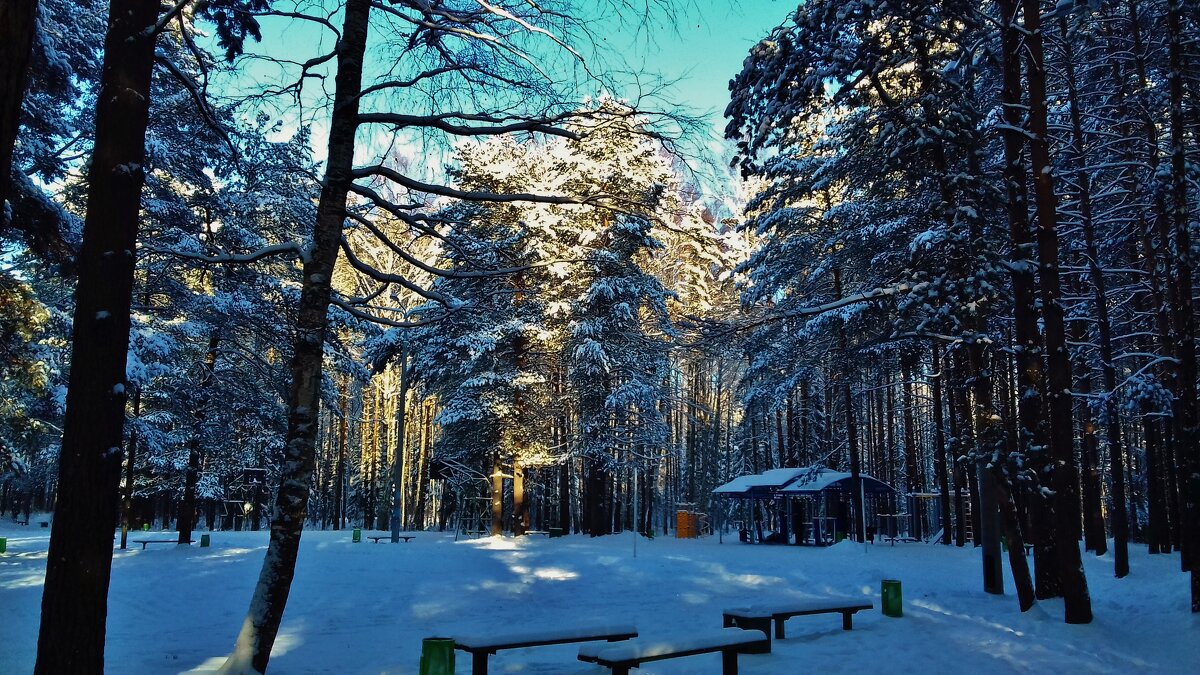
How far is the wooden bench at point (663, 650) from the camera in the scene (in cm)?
637

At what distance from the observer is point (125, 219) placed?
5.54 meters

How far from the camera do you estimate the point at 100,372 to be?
17.4ft

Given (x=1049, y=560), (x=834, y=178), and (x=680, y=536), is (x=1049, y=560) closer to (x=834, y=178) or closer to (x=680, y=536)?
(x=834, y=178)

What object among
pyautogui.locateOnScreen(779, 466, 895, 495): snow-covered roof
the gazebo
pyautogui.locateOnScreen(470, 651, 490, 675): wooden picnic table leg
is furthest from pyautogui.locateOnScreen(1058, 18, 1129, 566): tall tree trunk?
pyautogui.locateOnScreen(470, 651, 490, 675): wooden picnic table leg

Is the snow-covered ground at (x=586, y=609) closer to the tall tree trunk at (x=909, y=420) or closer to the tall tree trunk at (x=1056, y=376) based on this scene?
the tall tree trunk at (x=1056, y=376)

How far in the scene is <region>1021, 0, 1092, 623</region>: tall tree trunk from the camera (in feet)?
32.0

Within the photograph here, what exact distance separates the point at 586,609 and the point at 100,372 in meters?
8.81

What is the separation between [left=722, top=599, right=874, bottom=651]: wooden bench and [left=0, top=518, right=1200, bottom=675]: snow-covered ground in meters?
0.21

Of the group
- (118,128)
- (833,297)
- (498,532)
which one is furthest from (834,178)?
(498,532)

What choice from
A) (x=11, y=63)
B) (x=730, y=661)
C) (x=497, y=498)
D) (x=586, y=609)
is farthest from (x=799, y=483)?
(x=11, y=63)

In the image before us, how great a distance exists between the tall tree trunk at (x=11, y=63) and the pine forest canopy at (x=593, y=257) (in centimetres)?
2

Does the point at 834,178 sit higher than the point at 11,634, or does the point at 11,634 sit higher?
the point at 834,178

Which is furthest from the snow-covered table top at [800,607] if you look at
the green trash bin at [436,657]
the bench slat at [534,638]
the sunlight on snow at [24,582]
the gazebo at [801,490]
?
the gazebo at [801,490]

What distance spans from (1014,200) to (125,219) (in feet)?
34.2
